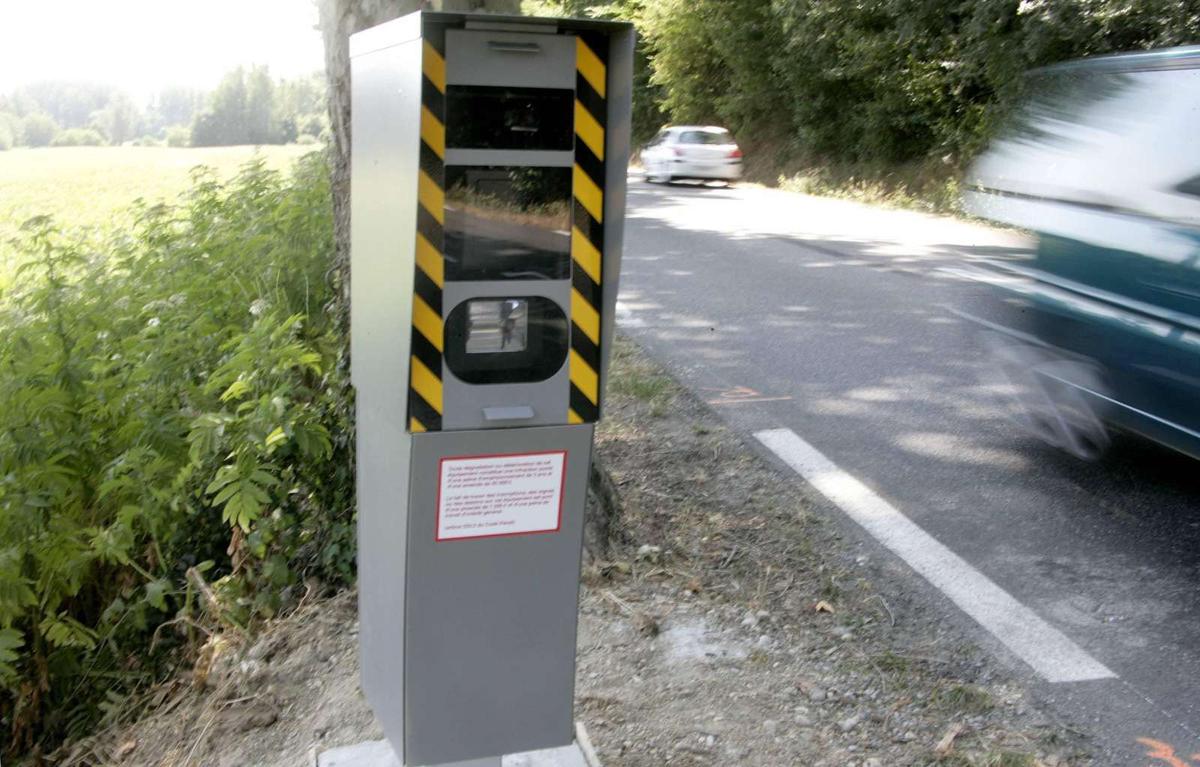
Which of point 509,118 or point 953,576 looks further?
point 953,576

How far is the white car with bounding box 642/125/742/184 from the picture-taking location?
2677 centimetres

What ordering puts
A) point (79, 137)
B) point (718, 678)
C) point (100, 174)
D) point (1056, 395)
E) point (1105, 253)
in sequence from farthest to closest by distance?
point (100, 174)
point (79, 137)
point (1056, 395)
point (1105, 253)
point (718, 678)

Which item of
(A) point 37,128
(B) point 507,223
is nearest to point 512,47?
(B) point 507,223

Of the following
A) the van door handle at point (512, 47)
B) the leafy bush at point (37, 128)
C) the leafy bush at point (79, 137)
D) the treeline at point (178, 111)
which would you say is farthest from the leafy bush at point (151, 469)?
the leafy bush at point (79, 137)

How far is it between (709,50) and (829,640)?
32.9 m

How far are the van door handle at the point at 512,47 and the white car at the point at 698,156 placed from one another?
24.8 metres

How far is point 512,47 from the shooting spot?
94.1 inches

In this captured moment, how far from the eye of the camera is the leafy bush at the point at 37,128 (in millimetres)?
12516

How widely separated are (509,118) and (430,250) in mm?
323

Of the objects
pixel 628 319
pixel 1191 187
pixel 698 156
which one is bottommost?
pixel 628 319

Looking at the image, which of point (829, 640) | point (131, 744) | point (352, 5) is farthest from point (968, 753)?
point (352, 5)

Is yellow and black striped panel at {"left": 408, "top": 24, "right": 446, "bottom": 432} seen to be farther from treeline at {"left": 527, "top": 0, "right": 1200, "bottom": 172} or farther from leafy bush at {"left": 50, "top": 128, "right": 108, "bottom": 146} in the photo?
treeline at {"left": 527, "top": 0, "right": 1200, "bottom": 172}

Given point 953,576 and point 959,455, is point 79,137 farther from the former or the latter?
point 953,576

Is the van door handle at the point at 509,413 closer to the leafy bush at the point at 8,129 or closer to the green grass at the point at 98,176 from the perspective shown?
the green grass at the point at 98,176
